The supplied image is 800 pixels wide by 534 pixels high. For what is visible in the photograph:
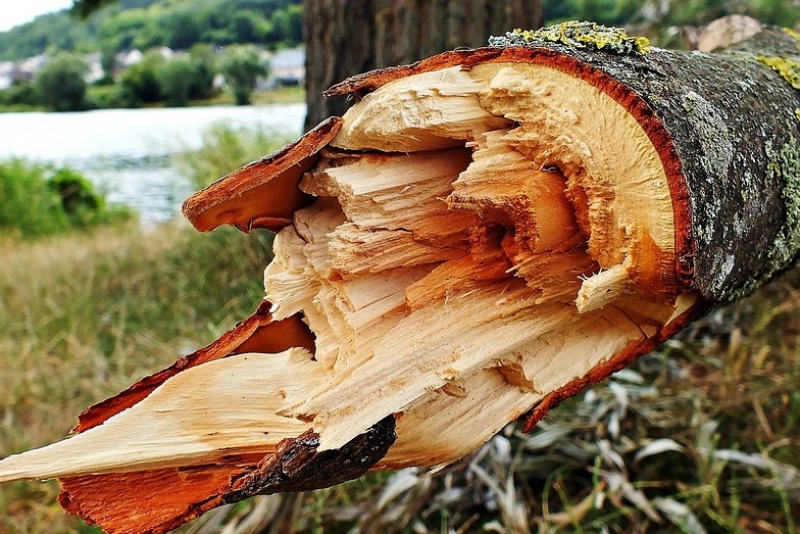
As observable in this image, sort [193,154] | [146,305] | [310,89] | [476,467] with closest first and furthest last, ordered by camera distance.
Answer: [476,467] → [310,89] → [146,305] → [193,154]

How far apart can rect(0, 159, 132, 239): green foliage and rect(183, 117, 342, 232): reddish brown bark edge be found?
24.4ft

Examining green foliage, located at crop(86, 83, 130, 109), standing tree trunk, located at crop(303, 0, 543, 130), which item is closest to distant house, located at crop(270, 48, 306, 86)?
green foliage, located at crop(86, 83, 130, 109)

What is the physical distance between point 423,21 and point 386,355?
67.4 inches

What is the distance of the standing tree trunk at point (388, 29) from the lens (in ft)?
6.82

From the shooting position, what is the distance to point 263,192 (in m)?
0.84

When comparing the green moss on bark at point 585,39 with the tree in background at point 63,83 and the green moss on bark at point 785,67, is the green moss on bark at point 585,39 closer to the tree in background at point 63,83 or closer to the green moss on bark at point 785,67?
the green moss on bark at point 785,67

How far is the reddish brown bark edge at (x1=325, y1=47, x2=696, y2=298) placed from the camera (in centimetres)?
64

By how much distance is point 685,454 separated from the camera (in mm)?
1854

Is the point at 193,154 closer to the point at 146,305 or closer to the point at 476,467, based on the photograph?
the point at 146,305

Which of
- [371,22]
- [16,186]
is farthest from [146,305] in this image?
[16,186]

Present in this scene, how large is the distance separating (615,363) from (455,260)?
0.29m

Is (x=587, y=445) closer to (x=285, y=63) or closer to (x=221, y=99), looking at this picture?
(x=221, y=99)

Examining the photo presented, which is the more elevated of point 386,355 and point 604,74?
point 604,74

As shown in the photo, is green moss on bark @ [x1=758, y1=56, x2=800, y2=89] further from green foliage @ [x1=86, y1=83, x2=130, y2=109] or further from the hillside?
green foliage @ [x1=86, y1=83, x2=130, y2=109]
